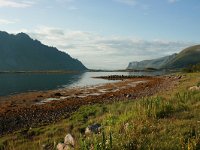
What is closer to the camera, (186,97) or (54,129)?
(186,97)

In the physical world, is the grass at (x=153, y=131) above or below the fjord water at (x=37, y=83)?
above

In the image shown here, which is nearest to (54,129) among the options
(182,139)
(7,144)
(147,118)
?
(7,144)

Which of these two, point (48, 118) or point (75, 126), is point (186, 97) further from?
point (48, 118)

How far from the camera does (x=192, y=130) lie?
39.6 feet

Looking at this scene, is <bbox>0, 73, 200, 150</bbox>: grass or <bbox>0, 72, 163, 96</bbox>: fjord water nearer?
<bbox>0, 73, 200, 150</bbox>: grass

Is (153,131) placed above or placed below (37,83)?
above

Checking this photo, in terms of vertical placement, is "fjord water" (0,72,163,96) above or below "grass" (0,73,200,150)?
below

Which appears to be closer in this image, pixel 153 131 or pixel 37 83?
pixel 153 131

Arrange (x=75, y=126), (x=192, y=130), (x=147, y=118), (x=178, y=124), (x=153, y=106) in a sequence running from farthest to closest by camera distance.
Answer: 1. (x=75, y=126)
2. (x=153, y=106)
3. (x=147, y=118)
4. (x=178, y=124)
5. (x=192, y=130)

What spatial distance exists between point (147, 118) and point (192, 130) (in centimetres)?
275

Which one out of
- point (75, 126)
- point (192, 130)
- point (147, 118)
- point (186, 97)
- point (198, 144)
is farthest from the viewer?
point (75, 126)

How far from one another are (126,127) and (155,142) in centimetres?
230

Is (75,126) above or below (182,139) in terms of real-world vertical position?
below

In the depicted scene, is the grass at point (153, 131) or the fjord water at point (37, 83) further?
the fjord water at point (37, 83)
